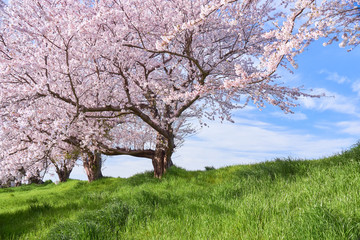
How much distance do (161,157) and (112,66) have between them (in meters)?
4.28

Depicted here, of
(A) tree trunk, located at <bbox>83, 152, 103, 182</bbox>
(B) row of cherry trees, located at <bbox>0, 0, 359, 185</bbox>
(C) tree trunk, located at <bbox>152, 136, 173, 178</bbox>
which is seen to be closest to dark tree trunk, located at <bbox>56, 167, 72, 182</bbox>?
(A) tree trunk, located at <bbox>83, 152, 103, 182</bbox>

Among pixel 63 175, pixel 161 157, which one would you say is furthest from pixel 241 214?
pixel 63 175

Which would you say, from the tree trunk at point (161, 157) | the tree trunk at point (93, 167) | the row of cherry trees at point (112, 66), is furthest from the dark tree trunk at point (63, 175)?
the tree trunk at point (161, 157)

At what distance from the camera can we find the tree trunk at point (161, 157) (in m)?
12.3

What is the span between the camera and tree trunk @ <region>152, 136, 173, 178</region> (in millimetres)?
12321

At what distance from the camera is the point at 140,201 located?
650 centimetres

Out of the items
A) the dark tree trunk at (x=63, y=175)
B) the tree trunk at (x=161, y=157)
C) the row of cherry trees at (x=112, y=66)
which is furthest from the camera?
the dark tree trunk at (x=63, y=175)

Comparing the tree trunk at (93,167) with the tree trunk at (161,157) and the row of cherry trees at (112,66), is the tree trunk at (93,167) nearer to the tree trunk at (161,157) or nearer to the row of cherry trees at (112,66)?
the row of cherry trees at (112,66)

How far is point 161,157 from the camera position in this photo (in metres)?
12.5

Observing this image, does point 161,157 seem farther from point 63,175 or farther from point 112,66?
point 63,175

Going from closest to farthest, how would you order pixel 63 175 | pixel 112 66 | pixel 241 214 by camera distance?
pixel 241 214 < pixel 112 66 < pixel 63 175

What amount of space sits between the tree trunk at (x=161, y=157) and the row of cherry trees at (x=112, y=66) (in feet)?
0.14

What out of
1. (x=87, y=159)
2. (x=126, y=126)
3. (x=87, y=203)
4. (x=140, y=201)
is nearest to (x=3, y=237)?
(x=87, y=203)

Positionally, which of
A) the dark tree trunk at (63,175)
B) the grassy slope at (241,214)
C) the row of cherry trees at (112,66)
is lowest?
the grassy slope at (241,214)
